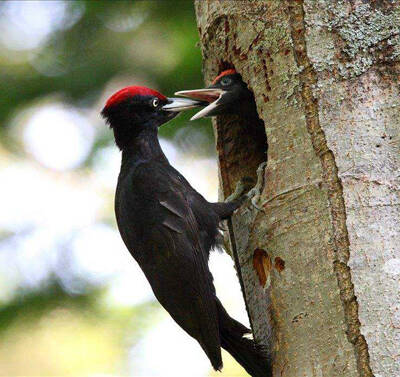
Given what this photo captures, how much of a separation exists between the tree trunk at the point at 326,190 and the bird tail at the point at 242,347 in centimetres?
7

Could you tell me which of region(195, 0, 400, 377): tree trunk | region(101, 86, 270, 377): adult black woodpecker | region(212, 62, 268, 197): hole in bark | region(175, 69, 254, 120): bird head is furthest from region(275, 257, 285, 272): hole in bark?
region(175, 69, 254, 120): bird head

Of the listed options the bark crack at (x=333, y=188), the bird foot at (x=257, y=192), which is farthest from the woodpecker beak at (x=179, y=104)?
the bark crack at (x=333, y=188)

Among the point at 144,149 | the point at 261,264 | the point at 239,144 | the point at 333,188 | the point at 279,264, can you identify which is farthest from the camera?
the point at 144,149

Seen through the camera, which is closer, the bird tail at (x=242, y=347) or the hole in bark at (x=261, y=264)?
the bird tail at (x=242, y=347)

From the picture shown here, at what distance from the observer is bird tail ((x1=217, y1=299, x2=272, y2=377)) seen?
3.01 meters

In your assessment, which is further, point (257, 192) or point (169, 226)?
point (169, 226)

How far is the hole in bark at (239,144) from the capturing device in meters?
3.83

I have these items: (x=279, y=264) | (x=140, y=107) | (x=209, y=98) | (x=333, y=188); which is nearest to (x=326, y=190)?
(x=333, y=188)

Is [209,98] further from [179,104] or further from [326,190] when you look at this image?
[326,190]

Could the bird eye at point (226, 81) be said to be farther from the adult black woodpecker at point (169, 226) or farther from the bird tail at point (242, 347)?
the bird tail at point (242, 347)

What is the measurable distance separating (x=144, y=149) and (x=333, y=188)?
148cm

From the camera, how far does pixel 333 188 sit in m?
2.78

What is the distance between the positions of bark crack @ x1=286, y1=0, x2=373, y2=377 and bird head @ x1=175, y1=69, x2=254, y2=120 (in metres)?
0.65

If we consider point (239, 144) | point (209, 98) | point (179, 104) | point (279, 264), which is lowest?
point (279, 264)
